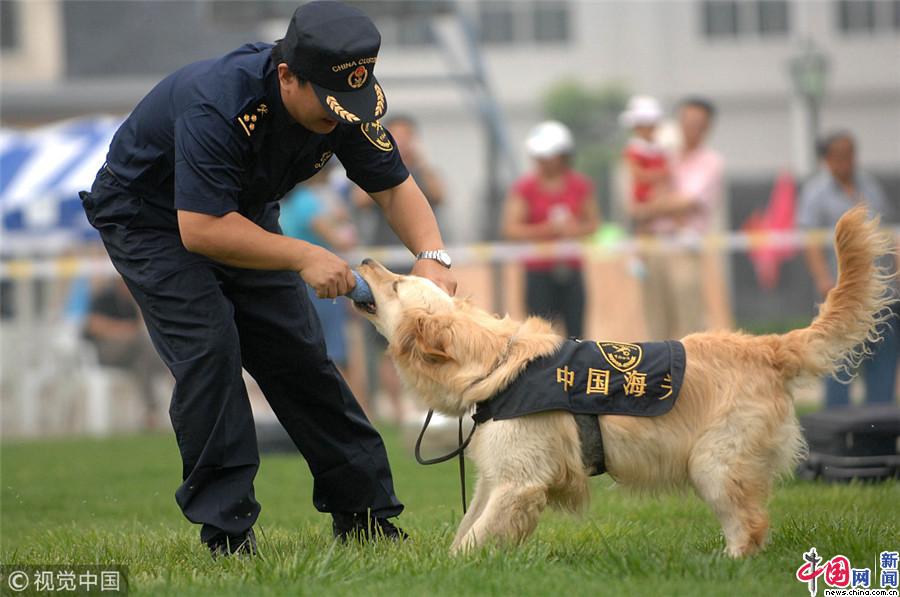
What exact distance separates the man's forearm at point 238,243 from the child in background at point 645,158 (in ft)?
22.9

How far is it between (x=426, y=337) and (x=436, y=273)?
16.0 inches

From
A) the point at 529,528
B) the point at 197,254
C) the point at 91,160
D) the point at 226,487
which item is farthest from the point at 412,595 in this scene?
the point at 91,160

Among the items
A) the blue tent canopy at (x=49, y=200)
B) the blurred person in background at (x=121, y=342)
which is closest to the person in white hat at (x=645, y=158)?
the blurred person in background at (x=121, y=342)

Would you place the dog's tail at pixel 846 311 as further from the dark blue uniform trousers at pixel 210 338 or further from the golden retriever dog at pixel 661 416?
the dark blue uniform trousers at pixel 210 338

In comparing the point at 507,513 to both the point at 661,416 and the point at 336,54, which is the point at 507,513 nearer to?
the point at 661,416

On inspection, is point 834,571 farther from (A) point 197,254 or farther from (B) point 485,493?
(A) point 197,254

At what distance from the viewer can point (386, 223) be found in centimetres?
1125

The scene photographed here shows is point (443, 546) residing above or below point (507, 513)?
below

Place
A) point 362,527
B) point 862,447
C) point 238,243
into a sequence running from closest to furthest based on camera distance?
point 238,243, point 362,527, point 862,447

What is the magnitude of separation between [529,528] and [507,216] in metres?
7.00

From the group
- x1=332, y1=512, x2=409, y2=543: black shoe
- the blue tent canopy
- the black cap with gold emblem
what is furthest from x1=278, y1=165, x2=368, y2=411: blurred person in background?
the black cap with gold emblem

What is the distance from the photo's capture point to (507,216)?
37.7ft

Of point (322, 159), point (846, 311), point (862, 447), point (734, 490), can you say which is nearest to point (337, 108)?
point (322, 159)

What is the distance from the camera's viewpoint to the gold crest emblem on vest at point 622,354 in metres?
4.74
